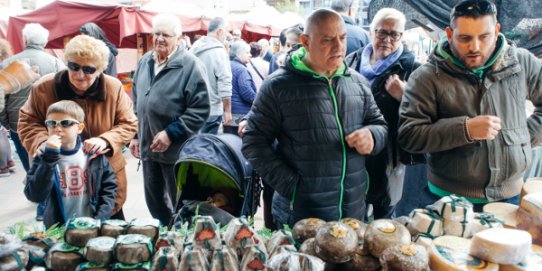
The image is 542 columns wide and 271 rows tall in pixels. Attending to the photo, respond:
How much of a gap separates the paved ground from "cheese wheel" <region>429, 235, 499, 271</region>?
9.03 feet

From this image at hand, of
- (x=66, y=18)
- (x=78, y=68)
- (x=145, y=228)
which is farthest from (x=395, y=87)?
(x=66, y=18)

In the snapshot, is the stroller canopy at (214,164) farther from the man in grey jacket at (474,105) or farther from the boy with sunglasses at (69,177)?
the man in grey jacket at (474,105)

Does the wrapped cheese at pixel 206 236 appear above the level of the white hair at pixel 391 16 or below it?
below

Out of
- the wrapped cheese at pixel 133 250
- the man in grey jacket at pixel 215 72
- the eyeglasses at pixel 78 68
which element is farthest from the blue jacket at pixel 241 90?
the wrapped cheese at pixel 133 250

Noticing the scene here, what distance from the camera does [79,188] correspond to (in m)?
2.38

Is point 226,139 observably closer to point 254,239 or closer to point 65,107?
point 65,107

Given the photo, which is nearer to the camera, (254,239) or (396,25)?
(254,239)

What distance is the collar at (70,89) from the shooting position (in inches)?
97.8

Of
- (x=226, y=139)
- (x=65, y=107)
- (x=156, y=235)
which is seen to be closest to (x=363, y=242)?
(x=156, y=235)

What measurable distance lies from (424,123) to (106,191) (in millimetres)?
1770

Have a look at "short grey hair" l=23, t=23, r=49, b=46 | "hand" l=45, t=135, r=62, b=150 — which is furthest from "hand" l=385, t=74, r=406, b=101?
"short grey hair" l=23, t=23, r=49, b=46

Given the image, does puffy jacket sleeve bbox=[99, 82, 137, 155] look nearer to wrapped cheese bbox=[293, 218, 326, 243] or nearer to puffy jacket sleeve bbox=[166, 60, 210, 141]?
puffy jacket sleeve bbox=[166, 60, 210, 141]

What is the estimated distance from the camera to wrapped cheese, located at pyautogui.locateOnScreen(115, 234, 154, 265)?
1.38 meters

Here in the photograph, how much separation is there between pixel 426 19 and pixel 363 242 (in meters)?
1.75
